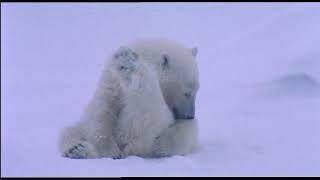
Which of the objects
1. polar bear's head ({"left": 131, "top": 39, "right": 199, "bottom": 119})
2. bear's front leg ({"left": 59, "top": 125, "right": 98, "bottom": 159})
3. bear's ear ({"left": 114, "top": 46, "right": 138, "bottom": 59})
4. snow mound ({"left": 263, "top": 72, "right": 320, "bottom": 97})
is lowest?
bear's front leg ({"left": 59, "top": 125, "right": 98, "bottom": 159})

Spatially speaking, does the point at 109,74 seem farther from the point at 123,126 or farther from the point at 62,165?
the point at 62,165

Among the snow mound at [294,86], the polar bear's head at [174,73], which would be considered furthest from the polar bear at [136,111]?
the snow mound at [294,86]

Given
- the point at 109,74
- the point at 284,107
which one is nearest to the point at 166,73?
the point at 109,74

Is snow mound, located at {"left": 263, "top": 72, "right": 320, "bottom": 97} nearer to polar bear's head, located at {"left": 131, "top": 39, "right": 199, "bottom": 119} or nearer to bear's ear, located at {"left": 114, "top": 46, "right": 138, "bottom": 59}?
polar bear's head, located at {"left": 131, "top": 39, "right": 199, "bottom": 119}

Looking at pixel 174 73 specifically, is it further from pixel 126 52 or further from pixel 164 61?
pixel 126 52

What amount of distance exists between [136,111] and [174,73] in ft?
0.78

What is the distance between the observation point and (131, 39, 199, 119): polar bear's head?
2.40 metres

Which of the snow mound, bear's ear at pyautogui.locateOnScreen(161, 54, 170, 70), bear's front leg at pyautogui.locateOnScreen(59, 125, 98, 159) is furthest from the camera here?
the snow mound

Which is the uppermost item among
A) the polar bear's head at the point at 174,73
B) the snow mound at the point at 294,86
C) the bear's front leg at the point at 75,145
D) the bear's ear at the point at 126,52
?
the bear's ear at the point at 126,52

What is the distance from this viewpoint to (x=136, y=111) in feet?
7.44

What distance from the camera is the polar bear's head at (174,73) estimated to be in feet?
7.87

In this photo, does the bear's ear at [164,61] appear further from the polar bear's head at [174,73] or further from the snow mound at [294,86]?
the snow mound at [294,86]

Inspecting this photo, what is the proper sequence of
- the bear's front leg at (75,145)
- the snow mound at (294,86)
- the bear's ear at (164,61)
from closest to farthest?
the bear's front leg at (75,145)
the bear's ear at (164,61)
the snow mound at (294,86)

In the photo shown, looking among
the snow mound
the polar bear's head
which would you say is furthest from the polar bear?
the snow mound
